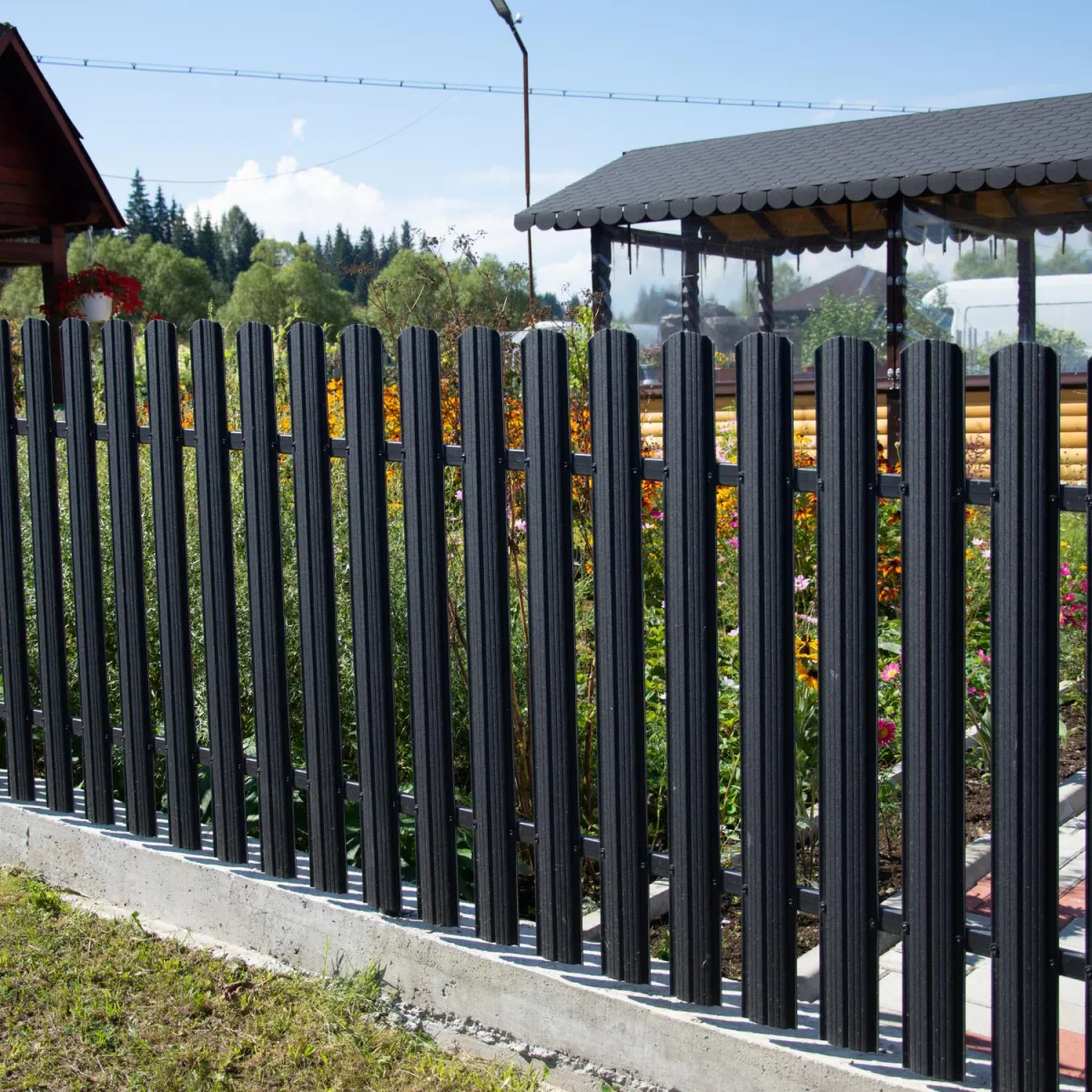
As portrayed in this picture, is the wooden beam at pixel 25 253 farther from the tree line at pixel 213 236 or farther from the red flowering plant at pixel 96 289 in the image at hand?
the tree line at pixel 213 236

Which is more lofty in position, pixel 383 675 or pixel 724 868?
pixel 383 675

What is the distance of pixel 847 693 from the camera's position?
241cm

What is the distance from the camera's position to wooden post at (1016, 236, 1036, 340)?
11.4 meters

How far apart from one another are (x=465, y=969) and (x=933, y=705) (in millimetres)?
1272

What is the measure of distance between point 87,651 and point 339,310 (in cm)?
7538

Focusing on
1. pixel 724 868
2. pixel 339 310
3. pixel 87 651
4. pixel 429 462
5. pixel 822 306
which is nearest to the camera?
pixel 724 868

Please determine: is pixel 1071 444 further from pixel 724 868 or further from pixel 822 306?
pixel 724 868

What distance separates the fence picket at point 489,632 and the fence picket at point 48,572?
1542mm

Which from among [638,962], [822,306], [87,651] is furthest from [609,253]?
[638,962]

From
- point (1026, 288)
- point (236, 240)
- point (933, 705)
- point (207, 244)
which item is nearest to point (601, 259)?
point (1026, 288)

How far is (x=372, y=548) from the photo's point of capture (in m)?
3.04

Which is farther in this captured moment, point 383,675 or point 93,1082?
point 383,675

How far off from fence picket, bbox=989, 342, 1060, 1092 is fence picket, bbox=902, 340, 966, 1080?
7 cm

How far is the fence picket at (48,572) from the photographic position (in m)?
3.73
